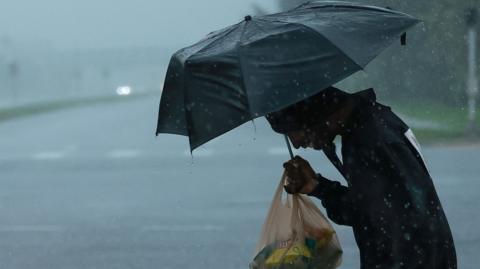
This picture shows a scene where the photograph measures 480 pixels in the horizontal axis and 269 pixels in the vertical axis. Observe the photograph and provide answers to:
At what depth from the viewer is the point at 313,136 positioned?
10.4 feet

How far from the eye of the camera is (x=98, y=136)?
2784 cm

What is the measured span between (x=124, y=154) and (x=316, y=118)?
677 inches

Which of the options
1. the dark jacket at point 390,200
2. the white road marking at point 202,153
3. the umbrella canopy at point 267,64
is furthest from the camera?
the white road marking at point 202,153

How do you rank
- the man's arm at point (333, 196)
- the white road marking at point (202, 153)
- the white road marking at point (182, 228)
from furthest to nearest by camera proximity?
the white road marking at point (202, 153) < the white road marking at point (182, 228) < the man's arm at point (333, 196)

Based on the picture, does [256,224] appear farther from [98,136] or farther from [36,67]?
[36,67]

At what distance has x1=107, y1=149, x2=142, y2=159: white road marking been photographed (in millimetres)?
19578

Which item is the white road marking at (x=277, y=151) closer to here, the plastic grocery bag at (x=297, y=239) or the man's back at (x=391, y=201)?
the plastic grocery bag at (x=297, y=239)

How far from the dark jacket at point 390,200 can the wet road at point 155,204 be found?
506 centimetres

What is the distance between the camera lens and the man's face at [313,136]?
3.15 meters

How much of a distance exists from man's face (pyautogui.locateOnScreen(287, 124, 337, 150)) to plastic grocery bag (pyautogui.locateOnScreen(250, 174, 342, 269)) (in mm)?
309

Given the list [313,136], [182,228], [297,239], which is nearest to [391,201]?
[313,136]

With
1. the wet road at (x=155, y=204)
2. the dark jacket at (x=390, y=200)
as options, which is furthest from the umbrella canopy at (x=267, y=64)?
the wet road at (x=155, y=204)

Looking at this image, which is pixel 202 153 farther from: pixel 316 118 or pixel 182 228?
pixel 316 118

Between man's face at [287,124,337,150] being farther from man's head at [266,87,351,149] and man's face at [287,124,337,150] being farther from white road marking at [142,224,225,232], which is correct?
white road marking at [142,224,225,232]
